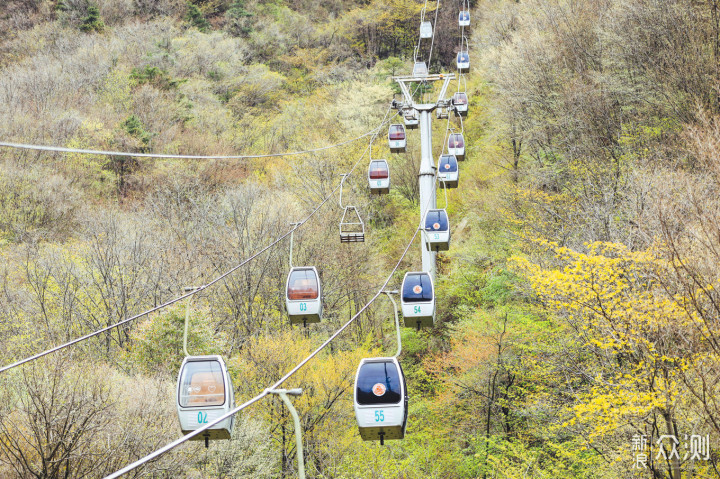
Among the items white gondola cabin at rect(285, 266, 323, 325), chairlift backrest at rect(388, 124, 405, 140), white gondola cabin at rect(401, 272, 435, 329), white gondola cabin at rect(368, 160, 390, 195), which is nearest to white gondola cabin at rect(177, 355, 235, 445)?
white gondola cabin at rect(285, 266, 323, 325)

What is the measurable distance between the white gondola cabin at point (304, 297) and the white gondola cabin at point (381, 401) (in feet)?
11.0

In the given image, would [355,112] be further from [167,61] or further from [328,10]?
[328,10]

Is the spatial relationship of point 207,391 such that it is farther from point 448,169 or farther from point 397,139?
point 397,139

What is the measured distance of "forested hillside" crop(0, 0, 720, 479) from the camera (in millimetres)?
12664

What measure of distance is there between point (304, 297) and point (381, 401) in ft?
12.9

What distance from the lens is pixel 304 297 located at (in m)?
12.7

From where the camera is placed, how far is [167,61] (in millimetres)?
47031

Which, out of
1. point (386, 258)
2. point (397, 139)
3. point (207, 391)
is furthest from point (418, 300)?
point (386, 258)

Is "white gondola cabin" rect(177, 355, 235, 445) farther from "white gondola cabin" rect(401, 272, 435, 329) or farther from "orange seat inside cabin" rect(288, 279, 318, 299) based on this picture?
"white gondola cabin" rect(401, 272, 435, 329)

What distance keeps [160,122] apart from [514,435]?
101 ft

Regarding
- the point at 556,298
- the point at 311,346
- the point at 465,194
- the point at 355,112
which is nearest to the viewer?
the point at 556,298

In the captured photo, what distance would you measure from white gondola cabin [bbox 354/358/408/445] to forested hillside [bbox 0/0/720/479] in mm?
4264

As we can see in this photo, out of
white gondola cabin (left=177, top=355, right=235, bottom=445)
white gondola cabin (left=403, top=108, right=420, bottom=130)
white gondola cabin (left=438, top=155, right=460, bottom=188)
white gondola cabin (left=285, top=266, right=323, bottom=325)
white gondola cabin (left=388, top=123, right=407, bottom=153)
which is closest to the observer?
white gondola cabin (left=177, top=355, right=235, bottom=445)

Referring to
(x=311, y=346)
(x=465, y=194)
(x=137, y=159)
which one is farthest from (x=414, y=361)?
(x=137, y=159)
